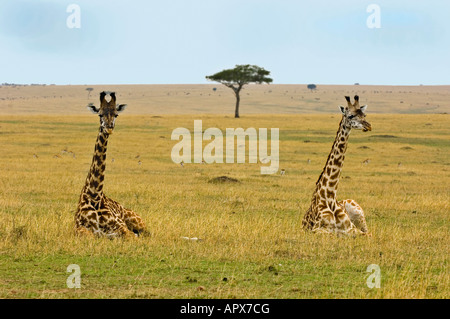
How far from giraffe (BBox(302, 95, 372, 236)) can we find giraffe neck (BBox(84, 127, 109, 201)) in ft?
13.4

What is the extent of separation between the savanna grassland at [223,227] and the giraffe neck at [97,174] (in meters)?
0.86

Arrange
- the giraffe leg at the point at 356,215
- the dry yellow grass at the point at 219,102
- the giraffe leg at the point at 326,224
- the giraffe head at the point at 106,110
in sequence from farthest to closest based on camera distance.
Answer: the dry yellow grass at the point at 219,102 < the giraffe leg at the point at 356,215 < the giraffe leg at the point at 326,224 < the giraffe head at the point at 106,110

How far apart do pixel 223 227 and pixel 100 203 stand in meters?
3.08

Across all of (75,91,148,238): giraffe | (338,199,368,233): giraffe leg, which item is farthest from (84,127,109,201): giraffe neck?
(338,199,368,233): giraffe leg

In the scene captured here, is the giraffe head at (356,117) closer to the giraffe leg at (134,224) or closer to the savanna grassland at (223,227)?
the savanna grassland at (223,227)

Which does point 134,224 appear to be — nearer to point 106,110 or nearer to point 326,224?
point 106,110

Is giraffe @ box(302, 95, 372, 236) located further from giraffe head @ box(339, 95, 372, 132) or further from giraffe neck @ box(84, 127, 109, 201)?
giraffe neck @ box(84, 127, 109, 201)

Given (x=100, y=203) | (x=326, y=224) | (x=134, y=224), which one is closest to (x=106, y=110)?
(x=100, y=203)

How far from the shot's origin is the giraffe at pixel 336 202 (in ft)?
44.9

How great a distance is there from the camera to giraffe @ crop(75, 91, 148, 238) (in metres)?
12.5

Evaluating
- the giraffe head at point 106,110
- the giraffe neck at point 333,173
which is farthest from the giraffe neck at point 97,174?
the giraffe neck at point 333,173

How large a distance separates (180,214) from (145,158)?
72.4ft

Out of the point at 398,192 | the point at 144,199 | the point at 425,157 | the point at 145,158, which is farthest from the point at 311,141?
the point at 144,199
